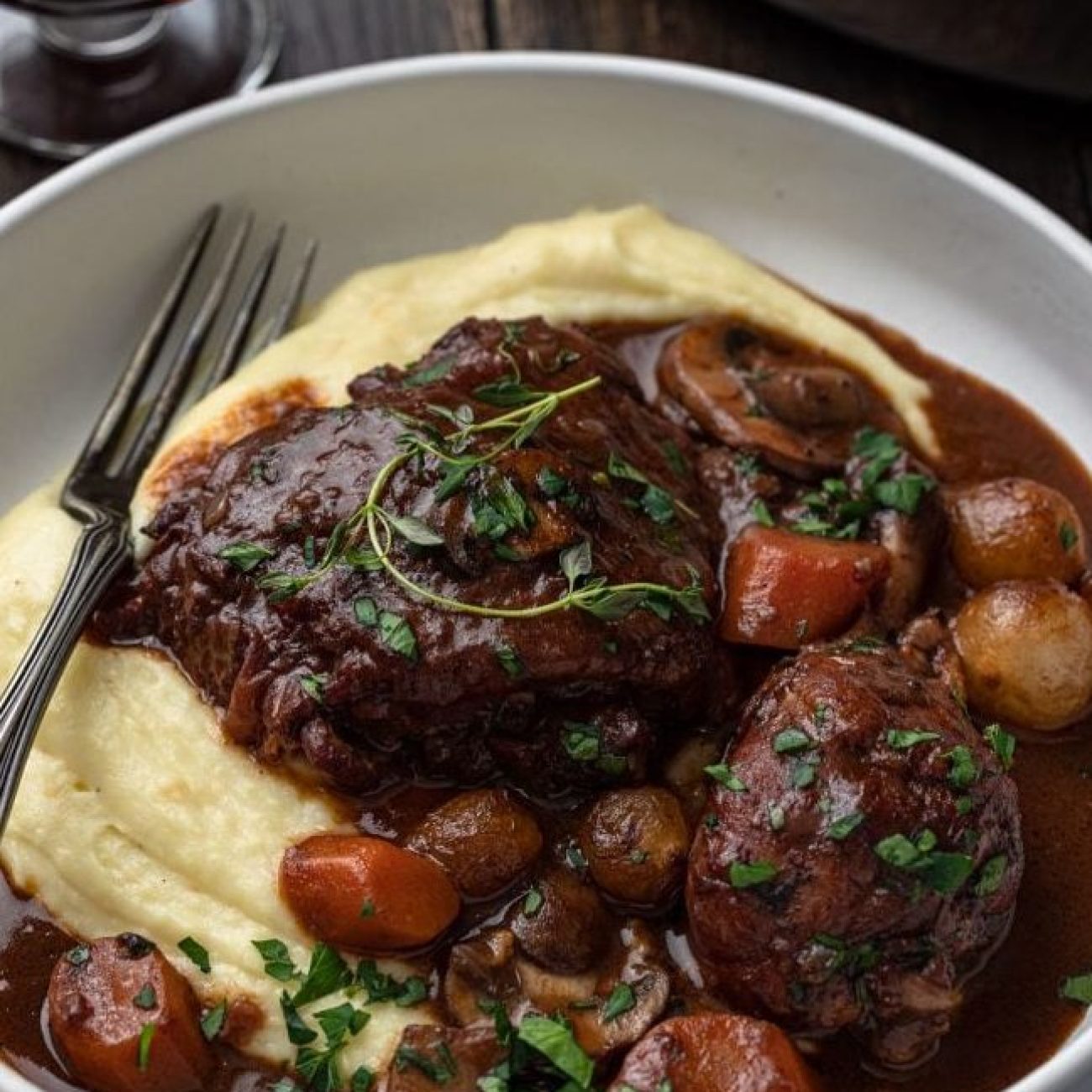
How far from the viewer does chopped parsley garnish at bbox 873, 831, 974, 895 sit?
538cm

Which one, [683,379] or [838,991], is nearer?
[838,991]

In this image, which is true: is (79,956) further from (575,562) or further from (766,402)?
(766,402)

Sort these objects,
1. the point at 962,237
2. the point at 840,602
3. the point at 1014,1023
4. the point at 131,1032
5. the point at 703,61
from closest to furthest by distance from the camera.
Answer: the point at 131,1032, the point at 1014,1023, the point at 840,602, the point at 962,237, the point at 703,61

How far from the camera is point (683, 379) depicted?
7.20 meters

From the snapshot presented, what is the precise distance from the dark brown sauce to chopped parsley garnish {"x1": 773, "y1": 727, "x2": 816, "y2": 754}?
782 mm

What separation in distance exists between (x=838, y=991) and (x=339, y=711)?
1.86m

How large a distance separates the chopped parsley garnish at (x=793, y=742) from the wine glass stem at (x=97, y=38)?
5524 mm

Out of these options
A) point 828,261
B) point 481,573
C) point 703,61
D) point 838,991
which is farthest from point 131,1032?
point 703,61

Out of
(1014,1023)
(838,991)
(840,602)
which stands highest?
(840,602)

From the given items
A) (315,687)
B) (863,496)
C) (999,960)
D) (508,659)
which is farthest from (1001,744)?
(315,687)

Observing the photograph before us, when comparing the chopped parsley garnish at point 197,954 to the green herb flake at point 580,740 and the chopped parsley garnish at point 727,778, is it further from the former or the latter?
the chopped parsley garnish at point 727,778

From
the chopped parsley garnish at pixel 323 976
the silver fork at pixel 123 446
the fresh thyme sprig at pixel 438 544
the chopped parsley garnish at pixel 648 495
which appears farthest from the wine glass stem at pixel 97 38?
the chopped parsley garnish at pixel 323 976

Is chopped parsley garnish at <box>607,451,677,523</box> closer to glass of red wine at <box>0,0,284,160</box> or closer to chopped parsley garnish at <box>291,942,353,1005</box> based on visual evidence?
chopped parsley garnish at <box>291,942,353,1005</box>

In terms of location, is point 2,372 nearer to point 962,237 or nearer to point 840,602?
point 840,602
